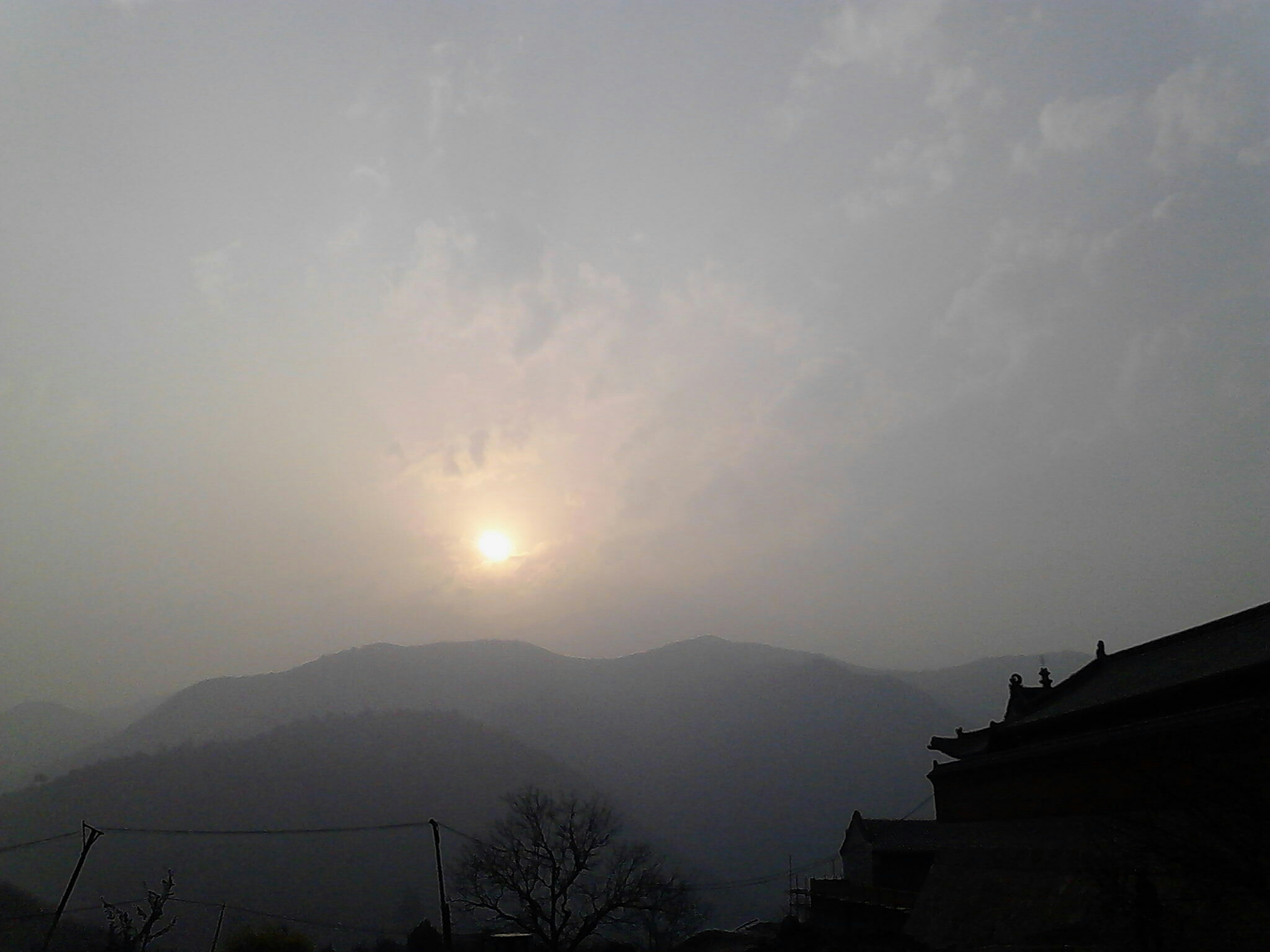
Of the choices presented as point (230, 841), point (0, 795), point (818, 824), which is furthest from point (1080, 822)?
point (0, 795)

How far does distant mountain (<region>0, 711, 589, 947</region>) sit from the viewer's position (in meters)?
105

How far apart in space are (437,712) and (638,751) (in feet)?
168

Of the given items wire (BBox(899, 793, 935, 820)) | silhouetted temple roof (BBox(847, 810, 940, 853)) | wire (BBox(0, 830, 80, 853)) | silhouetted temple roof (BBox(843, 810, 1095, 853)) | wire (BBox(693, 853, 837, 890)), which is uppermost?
silhouetted temple roof (BBox(843, 810, 1095, 853))

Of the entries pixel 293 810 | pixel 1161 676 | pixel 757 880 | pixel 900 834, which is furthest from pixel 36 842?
pixel 757 880

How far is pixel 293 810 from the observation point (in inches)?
5231

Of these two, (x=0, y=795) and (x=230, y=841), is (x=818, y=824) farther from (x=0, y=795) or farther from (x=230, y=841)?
(x=0, y=795)

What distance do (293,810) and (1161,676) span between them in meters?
141

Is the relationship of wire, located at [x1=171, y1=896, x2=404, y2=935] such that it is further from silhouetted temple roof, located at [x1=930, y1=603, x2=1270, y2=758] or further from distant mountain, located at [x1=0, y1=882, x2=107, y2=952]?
silhouetted temple roof, located at [x1=930, y1=603, x2=1270, y2=758]

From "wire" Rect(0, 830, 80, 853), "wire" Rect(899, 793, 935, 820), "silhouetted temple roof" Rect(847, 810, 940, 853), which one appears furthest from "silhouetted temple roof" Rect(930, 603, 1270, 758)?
"wire" Rect(899, 793, 935, 820)

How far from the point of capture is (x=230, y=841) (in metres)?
119

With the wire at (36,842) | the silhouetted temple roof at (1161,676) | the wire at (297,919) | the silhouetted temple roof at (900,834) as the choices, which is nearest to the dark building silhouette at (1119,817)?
the silhouetted temple roof at (1161,676)

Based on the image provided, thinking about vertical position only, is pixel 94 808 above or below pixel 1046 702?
below

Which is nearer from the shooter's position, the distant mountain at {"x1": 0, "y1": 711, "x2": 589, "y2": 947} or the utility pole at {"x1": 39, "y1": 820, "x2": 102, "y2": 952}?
the utility pole at {"x1": 39, "y1": 820, "x2": 102, "y2": 952}

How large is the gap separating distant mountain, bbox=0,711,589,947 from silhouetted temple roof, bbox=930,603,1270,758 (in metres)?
95.9
